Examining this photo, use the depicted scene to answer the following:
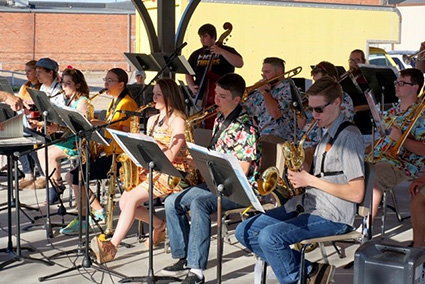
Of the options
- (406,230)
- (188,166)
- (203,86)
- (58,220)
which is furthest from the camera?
(203,86)

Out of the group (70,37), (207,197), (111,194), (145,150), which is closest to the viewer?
(145,150)

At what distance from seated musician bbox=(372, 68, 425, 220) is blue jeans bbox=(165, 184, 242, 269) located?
1436 mm

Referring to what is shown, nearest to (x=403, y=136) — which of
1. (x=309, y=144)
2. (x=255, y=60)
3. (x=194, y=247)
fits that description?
(x=309, y=144)

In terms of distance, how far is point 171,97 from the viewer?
592 cm

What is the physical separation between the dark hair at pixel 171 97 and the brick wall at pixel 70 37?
1420 inches

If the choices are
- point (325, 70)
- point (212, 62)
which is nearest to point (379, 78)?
point (325, 70)

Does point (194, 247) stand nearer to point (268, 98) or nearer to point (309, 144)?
Result: point (309, 144)

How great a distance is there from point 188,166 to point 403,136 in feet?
5.75

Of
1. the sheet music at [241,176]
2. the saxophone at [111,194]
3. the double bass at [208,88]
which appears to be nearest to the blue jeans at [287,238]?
the sheet music at [241,176]

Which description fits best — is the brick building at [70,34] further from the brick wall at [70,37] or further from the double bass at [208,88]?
the double bass at [208,88]

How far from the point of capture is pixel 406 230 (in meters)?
7.04

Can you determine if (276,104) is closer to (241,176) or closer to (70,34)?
(241,176)

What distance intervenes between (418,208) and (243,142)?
1598 mm

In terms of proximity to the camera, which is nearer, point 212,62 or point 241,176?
point 241,176
